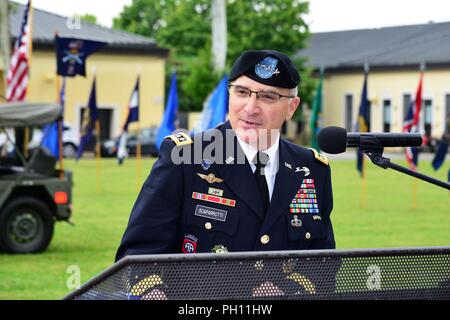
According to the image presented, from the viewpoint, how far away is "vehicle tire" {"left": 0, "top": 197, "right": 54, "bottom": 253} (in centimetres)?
1369

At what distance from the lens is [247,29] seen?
58.9 m

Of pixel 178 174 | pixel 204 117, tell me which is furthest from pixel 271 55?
pixel 204 117

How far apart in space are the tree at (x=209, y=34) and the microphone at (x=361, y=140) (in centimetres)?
4917

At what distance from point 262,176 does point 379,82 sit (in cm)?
4702

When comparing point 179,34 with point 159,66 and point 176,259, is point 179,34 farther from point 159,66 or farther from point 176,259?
point 176,259

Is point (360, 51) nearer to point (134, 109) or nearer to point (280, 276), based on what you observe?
point (134, 109)

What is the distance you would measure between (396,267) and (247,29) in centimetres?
5678

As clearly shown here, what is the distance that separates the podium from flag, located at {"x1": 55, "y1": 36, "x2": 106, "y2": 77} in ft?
58.5

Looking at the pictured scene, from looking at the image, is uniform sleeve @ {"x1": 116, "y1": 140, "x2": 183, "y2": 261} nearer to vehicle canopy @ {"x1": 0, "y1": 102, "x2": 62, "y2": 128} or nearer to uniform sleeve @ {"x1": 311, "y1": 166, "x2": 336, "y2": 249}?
uniform sleeve @ {"x1": 311, "y1": 166, "x2": 336, "y2": 249}

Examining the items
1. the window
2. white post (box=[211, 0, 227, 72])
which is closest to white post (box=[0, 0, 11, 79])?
white post (box=[211, 0, 227, 72])

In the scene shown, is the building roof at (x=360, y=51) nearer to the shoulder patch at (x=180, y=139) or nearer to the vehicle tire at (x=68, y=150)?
the vehicle tire at (x=68, y=150)

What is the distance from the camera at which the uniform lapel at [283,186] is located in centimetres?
366

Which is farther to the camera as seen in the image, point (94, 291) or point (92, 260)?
point (92, 260)

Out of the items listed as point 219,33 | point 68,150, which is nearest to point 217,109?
point 68,150
